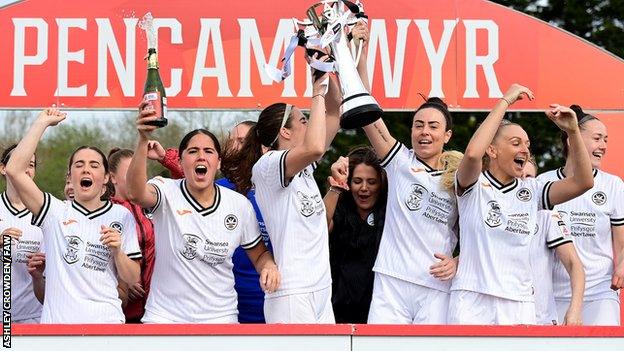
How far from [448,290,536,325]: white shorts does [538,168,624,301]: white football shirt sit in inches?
41.1

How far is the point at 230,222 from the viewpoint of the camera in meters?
6.27

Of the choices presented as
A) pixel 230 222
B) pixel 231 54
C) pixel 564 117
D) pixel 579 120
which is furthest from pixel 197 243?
pixel 579 120

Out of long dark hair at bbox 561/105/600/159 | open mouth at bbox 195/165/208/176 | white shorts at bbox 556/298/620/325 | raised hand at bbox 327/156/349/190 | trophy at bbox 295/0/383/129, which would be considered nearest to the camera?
trophy at bbox 295/0/383/129

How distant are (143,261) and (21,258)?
67 centimetres

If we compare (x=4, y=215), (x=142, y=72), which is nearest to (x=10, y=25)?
(x=142, y=72)

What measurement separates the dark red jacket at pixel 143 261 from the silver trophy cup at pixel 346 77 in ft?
4.68

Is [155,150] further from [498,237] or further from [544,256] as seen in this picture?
[544,256]

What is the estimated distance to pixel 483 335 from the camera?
5344 millimetres

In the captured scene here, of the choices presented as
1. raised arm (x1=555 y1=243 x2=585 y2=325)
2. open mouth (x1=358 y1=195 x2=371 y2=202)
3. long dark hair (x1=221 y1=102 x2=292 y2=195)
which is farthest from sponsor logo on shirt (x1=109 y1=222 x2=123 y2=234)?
raised arm (x1=555 y1=243 x2=585 y2=325)

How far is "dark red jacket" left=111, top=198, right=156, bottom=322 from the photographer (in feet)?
22.7

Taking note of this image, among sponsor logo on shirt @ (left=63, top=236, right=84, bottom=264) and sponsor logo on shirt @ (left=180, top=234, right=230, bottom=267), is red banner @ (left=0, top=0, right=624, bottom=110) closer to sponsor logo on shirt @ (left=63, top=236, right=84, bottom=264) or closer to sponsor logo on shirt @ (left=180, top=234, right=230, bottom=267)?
sponsor logo on shirt @ (left=63, top=236, right=84, bottom=264)
